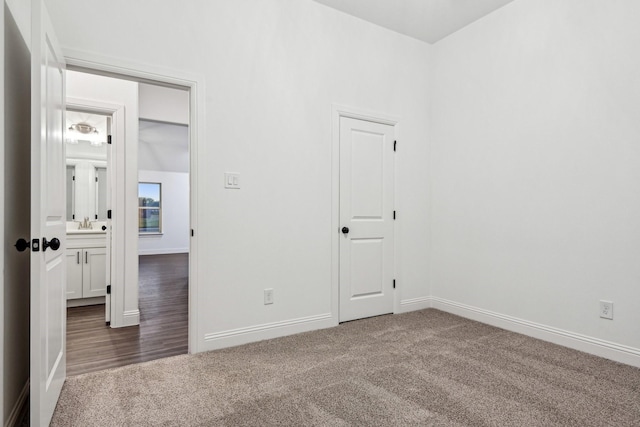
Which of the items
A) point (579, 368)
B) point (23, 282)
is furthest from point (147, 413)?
point (579, 368)

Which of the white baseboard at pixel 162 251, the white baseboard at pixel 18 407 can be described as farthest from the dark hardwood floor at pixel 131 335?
the white baseboard at pixel 162 251

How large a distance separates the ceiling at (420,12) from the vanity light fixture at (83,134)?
12.3ft

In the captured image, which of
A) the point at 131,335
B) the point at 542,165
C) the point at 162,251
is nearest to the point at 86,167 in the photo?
the point at 131,335

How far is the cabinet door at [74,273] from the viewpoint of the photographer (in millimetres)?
4188

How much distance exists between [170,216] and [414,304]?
811 centimetres

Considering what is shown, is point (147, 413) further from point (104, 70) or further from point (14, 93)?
point (104, 70)

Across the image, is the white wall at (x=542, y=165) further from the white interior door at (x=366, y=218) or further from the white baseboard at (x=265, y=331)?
the white baseboard at (x=265, y=331)

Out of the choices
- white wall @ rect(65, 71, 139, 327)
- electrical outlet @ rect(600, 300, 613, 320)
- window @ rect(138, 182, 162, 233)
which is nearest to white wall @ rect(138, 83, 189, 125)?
white wall @ rect(65, 71, 139, 327)

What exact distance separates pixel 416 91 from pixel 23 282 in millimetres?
3787

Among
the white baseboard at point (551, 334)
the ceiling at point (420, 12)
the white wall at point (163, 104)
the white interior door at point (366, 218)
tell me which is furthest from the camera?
the white wall at point (163, 104)

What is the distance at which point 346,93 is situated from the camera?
3.47 m

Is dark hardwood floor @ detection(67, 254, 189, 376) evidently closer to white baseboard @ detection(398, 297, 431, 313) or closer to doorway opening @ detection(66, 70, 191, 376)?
doorway opening @ detection(66, 70, 191, 376)

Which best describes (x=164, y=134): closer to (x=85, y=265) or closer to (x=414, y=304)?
(x=85, y=265)

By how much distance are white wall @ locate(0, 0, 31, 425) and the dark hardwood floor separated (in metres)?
0.68
